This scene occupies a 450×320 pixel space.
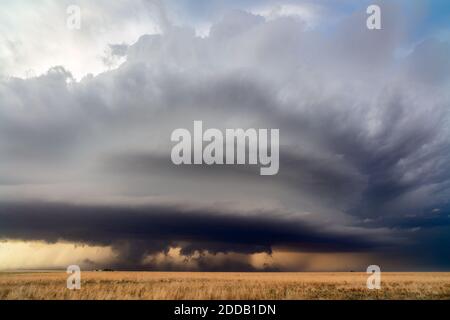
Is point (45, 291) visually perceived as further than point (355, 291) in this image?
No

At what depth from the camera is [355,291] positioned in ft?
122
